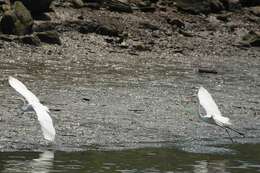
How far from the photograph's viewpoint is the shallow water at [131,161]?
1083 centimetres

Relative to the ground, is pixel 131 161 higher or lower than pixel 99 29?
lower

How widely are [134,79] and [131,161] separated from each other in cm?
729

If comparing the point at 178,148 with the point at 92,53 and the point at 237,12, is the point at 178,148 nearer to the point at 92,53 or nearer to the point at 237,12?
the point at 92,53

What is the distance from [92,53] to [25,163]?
34.7 ft

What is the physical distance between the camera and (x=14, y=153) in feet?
37.5

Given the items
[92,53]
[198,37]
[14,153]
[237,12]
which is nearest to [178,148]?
[14,153]

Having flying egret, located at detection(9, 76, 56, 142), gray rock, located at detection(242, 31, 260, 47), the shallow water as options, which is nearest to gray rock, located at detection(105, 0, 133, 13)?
gray rock, located at detection(242, 31, 260, 47)

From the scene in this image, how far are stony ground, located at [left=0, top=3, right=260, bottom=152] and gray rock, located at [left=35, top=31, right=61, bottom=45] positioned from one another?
239mm

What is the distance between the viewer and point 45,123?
10922 mm

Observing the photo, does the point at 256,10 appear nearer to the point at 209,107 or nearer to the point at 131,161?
the point at 209,107

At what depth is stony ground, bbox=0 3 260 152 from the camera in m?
13.3

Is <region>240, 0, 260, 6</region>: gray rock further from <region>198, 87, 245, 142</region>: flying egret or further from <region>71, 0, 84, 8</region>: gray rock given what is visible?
<region>198, 87, 245, 142</region>: flying egret

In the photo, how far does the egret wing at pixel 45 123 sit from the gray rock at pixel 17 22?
947 cm

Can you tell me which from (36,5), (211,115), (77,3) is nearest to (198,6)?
(77,3)
